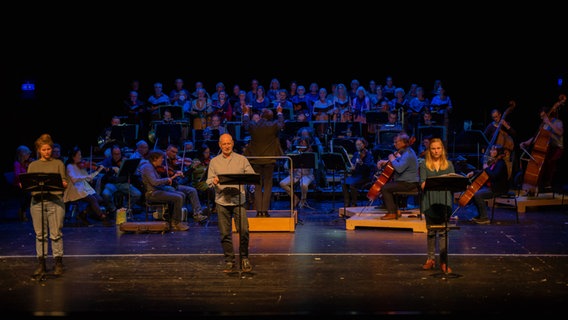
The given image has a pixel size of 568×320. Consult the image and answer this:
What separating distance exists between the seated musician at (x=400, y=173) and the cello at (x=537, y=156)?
10.6ft

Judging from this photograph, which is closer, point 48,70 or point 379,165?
point 379,165

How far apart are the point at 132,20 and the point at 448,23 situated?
25.7 ft

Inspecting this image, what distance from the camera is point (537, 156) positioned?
13086 mm

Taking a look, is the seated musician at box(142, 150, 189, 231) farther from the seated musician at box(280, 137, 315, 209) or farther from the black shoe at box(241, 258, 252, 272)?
the black shoe at box(241, 258, 252, 272)

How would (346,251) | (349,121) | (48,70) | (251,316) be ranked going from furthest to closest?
Answer: (48,70)
(349,121)
(346,251)
(251,316)

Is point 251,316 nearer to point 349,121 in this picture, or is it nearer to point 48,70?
point 349,121

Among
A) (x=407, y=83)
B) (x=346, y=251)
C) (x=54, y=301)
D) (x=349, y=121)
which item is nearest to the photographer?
(x=54, y=301)

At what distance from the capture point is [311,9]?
59.6ft

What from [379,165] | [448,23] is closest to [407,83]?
[448,23]

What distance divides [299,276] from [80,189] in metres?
5.24

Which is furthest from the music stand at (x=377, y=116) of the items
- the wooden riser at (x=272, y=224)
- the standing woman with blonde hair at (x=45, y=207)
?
the standing woman with blonde hair at (x=45, y=207)

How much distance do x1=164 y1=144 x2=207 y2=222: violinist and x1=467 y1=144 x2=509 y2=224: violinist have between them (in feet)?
14.7

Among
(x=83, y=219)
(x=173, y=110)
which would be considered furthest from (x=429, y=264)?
(x=173, y=110)

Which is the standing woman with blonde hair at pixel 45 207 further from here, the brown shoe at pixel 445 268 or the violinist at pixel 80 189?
the brown shoe at pixel 445 268
